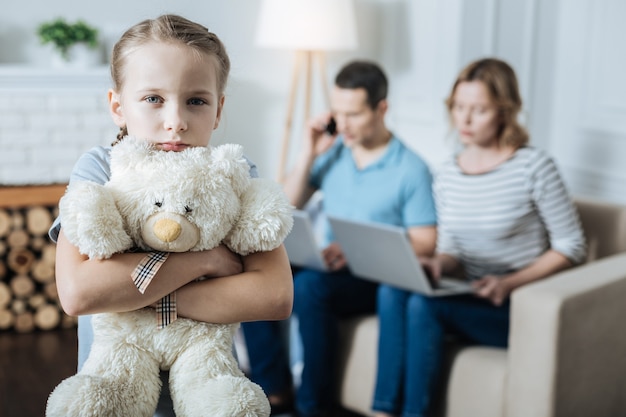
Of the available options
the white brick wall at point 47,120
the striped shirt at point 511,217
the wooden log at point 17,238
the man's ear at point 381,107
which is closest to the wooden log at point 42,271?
the wooden log at point 17,238

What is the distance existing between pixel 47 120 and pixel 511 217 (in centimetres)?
207

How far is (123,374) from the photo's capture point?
3.28 ft

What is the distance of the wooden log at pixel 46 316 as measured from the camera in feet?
11.7

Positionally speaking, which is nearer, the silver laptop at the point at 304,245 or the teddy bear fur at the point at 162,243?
the teddy bear fur at the point at 162,243

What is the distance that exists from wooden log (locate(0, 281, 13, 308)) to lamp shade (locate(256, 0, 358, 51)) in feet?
4.93

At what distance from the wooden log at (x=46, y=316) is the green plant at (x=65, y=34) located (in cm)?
107

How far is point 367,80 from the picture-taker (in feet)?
8.97

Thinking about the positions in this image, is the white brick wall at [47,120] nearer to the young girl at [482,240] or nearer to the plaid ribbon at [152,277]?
the young girl at [482,240]

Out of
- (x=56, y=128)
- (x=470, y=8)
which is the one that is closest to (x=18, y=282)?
(x=56, y=128)

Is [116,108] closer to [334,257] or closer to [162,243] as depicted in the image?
[162,243]

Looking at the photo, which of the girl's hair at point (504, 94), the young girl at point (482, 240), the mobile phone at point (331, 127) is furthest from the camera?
the mobile phone at point (331, 127)

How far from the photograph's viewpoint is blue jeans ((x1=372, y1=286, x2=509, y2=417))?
236 centimetres

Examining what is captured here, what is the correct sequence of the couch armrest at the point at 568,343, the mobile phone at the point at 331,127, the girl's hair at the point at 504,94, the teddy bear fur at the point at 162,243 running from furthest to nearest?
the mobile phone at the point at 331,127
the girl's hair at the point at 504,94
the couch armrest at the point at 568,343
the teddy bear fur at the point at 162,243

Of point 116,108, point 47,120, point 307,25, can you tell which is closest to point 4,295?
point 47,120
